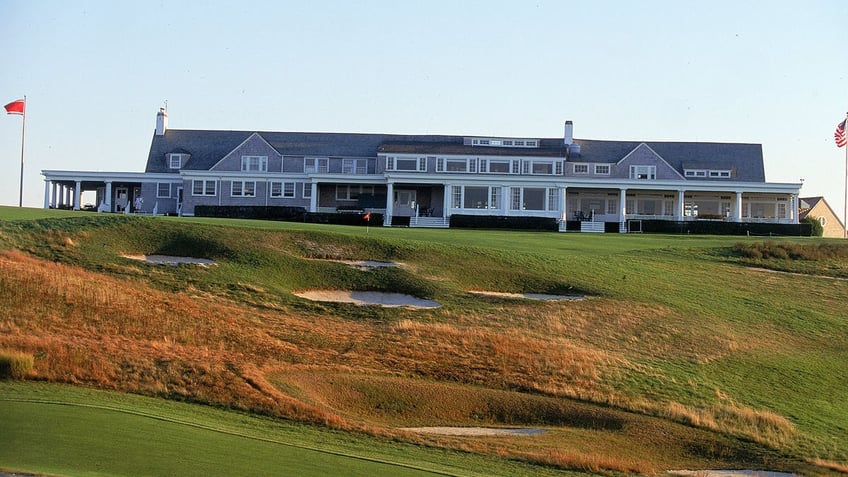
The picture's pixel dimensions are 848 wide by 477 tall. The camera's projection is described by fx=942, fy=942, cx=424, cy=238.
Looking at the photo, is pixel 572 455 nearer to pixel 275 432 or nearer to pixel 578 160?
pixel 275 432

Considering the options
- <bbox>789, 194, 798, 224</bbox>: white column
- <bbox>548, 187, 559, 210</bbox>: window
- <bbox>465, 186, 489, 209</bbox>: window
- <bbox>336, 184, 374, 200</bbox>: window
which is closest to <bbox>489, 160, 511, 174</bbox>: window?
<bbox>465, 186, 489, 209</bbox>: window

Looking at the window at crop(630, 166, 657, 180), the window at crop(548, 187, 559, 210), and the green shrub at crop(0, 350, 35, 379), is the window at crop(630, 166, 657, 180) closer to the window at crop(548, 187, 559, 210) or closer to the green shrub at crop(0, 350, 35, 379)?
the window at crop(548, 187, 559, 210)

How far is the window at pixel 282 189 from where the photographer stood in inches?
2534

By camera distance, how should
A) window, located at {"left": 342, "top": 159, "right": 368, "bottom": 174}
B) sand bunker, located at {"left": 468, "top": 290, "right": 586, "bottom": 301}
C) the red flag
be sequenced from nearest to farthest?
sand bunker, located at {"left": 468, "top": 290, "right": 586, "bottom": 301} < the red flag < window, located at {"left": 342, "top": 159, "right": 368, "bottom": 174}

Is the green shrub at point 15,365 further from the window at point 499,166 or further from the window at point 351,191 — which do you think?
the window at point 499,166

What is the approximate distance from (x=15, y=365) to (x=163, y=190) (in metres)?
Result: 51.4

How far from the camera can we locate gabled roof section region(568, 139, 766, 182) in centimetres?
6775

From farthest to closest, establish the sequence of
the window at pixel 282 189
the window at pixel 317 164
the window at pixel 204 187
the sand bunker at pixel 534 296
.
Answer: the window at pixel 317 164 < the window at pixel 282 189 < the window at pixel 204 187 < the sand bunker at pixel 534 296

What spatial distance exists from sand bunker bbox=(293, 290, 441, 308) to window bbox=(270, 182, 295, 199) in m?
37.0

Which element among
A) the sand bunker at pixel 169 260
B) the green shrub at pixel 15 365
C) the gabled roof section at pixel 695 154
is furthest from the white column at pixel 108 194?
the green shrub at pixel 15 365

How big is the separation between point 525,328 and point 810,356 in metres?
7.55

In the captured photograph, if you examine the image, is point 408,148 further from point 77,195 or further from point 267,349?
point 267,349

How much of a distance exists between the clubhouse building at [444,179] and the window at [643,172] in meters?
0.07

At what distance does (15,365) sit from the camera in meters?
16.6
